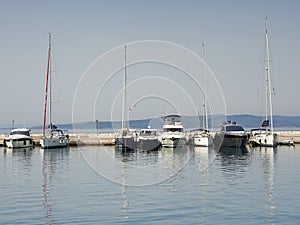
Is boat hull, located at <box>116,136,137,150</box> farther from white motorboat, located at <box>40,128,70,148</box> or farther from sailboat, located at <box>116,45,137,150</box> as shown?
white motorboat, located at <box>40,128,70,148</box>

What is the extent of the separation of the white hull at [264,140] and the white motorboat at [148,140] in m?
16.2

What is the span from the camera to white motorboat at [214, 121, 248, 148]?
77438 millimetres

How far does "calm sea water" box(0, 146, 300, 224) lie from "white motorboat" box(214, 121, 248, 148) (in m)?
25.5

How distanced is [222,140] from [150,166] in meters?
30.6

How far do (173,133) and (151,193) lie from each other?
46.7 meters

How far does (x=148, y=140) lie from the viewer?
252 ft

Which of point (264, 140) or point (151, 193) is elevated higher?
point (264, 140)

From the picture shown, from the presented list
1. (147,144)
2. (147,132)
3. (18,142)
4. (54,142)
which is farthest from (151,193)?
(18,142)

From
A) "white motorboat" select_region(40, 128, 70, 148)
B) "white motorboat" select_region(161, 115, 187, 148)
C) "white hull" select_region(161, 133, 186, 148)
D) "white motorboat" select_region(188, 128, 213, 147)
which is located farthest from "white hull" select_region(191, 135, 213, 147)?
"white motorboat" select_region(40, 128, 70, 148)

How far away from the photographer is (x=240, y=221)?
23.5m

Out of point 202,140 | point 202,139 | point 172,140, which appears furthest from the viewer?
point 202,140

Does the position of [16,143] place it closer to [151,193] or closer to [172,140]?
[172,140]

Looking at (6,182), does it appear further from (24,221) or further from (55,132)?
(55,132)

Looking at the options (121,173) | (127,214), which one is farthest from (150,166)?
(127,214)
